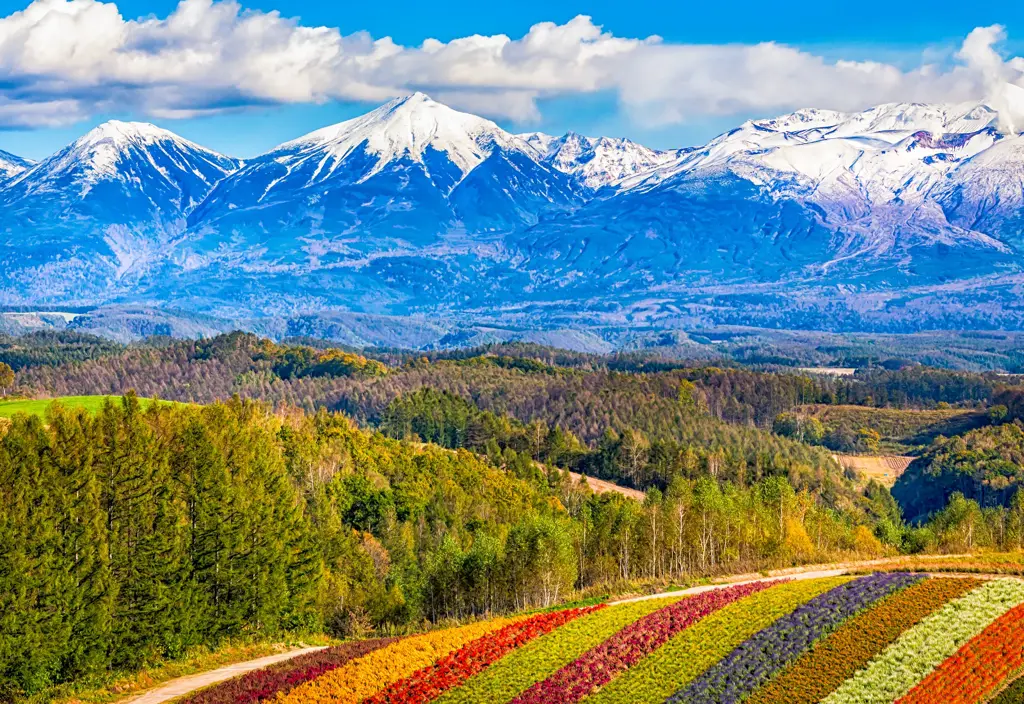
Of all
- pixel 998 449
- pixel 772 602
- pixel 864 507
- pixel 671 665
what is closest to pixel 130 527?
pixel 671 665

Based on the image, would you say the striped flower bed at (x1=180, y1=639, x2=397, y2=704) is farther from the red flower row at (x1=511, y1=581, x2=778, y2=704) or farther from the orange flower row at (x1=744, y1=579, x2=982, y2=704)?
the orange flower row at (x1=744, y1=579, x2=982, y2=704)

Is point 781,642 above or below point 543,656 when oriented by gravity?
above

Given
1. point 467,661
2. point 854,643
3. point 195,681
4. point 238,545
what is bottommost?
point 195,681

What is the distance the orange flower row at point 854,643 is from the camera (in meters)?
37.2

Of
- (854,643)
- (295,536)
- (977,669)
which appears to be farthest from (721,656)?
(295,536)

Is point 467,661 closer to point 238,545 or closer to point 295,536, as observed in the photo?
point 238,545

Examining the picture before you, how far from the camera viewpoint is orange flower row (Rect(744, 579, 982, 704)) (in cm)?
3725

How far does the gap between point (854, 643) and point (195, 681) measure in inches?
1041

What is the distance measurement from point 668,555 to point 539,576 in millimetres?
16865

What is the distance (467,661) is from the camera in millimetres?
42906

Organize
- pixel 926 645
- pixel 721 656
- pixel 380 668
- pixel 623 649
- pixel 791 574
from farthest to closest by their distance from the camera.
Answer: pixel 791 574 → pixel 380 668 → pixel 623 649 → pixel 721 656 → pixel 926 645

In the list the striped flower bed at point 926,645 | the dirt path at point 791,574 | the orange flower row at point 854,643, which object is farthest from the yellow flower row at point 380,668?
the striped flower bed at point 926,645

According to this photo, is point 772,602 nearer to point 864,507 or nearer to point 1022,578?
point 1022,578

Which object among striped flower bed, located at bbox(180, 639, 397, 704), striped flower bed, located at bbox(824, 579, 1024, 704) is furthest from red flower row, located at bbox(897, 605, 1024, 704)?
striped flower bed, located at bbox(180, 639, 397, 704)
